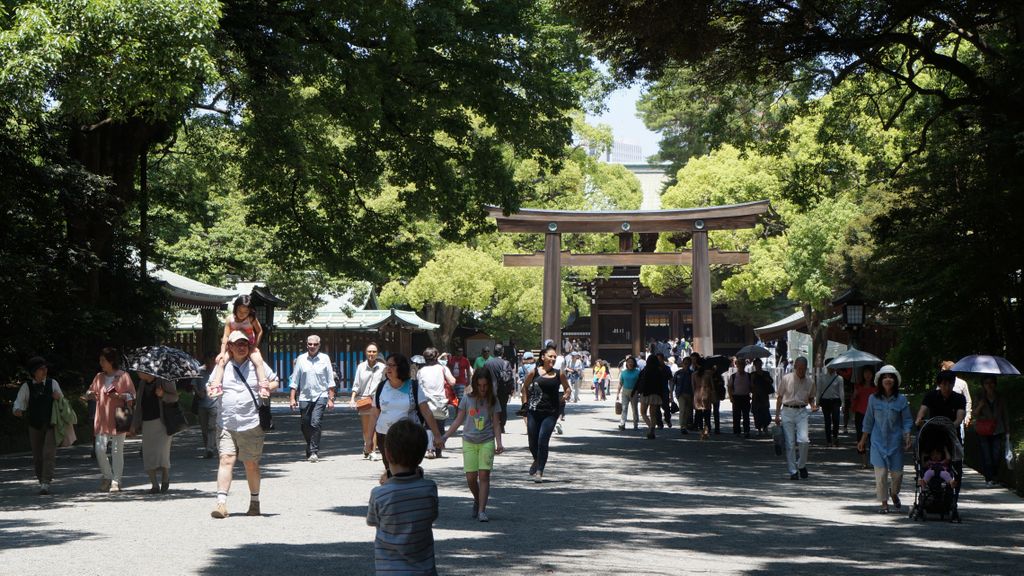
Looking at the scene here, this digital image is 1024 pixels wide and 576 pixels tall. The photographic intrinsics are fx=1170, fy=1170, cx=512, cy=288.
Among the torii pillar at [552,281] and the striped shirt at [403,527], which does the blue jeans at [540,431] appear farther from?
the torii pillar at [552,281]

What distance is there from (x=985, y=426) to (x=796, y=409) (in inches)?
89.0

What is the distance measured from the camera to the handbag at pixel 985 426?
47.0 feet

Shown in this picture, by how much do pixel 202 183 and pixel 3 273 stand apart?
45.2 feet

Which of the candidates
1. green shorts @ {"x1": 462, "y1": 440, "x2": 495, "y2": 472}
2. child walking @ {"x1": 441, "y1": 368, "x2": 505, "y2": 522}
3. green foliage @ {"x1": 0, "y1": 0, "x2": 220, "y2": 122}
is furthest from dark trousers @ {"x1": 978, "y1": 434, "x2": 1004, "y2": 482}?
green foliage @ {"x1": 0, "y1": 0, "x2": 220, "y2": 122}

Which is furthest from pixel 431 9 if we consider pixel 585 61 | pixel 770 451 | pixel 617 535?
pixel 617 535

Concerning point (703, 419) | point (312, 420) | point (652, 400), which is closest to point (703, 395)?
point (703, 419)

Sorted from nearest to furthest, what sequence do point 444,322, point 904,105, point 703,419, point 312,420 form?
point 312,420, point 904,105, point 703,419, point 444,322

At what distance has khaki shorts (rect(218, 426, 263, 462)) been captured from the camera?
34.8ft

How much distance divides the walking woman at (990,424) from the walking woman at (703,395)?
25.9ft

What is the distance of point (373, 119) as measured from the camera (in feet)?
63.4

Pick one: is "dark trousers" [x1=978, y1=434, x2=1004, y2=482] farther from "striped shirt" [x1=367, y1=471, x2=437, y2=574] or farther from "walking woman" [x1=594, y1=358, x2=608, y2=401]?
"walking woman" [x1=594, y1=358, x2=608, y2=401]

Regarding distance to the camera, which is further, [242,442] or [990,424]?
[990,424]

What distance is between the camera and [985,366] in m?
14.1

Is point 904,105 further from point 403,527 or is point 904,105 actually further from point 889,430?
point 403,527
